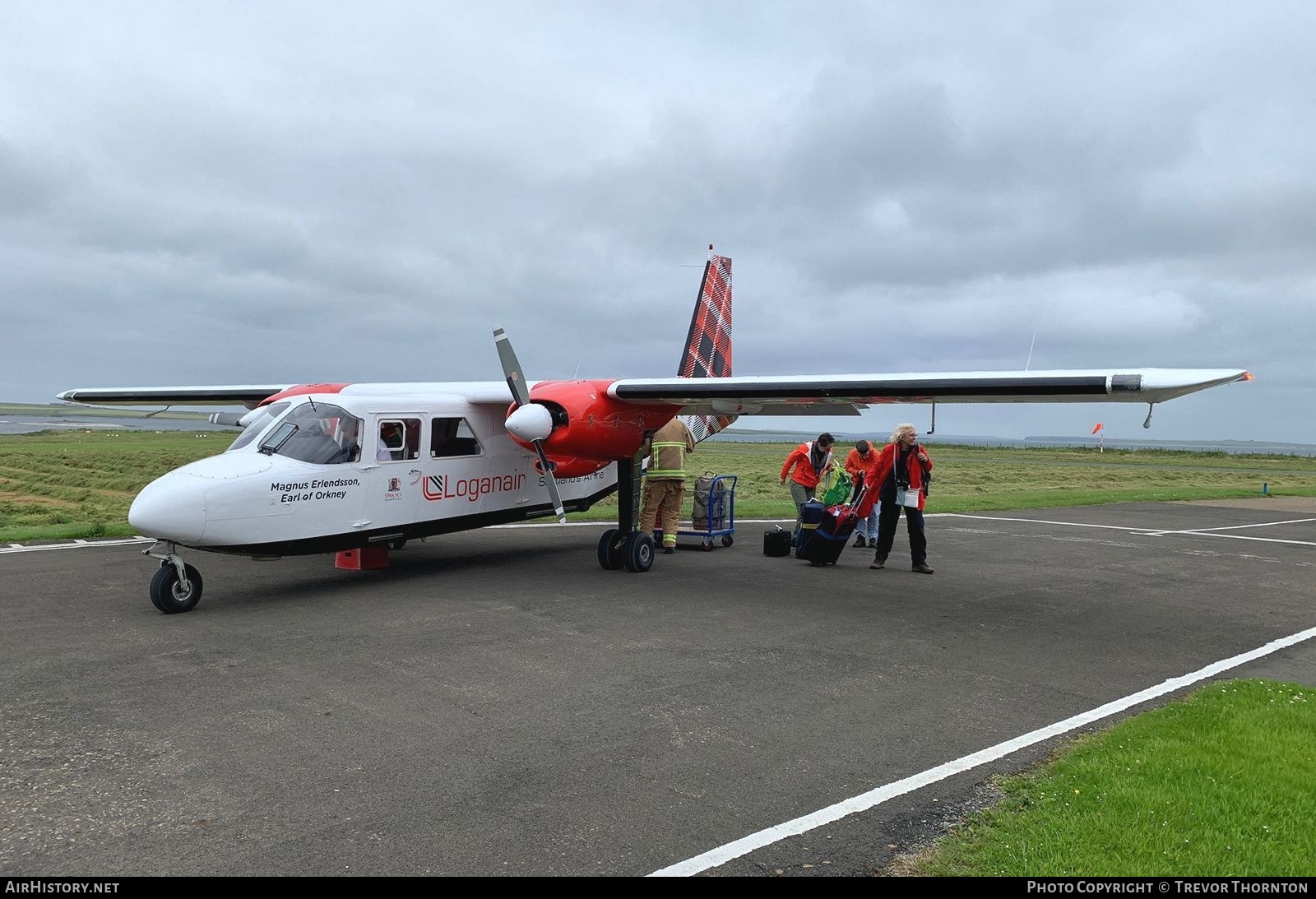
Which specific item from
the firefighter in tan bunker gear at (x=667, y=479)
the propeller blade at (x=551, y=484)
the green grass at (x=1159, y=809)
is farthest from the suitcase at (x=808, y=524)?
the green grass at (x=1159, y=809)

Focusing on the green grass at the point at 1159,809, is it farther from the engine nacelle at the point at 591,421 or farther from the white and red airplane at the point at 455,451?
the engine nacelle at the point at 591,421

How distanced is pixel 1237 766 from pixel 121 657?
7.74 metres

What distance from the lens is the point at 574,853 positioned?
3760mm

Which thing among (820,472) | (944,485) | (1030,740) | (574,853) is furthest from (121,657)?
(944,485)

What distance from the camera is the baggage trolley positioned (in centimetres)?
1420

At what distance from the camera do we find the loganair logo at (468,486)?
36.2 ft

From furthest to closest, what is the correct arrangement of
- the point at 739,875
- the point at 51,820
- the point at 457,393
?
1. the point at 457,393
2. the point at 51,820
3. the point at 739,875

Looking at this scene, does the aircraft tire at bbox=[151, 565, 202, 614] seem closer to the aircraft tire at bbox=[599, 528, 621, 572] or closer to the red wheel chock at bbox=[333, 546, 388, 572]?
the red wheel chock at bbox=[333, 546, 388, 572]

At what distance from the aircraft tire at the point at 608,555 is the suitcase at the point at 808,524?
2.82 metres

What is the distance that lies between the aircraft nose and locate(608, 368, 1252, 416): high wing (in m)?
5.20

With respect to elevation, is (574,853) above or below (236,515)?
below

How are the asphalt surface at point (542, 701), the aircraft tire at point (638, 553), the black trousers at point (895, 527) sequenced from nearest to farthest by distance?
1. the asphalt surface at point (542, 701)
2. the aircraft tire at point (638, 553)
3. the black trousers at point (895, 527)

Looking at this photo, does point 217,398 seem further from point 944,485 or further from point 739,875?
point 944,485

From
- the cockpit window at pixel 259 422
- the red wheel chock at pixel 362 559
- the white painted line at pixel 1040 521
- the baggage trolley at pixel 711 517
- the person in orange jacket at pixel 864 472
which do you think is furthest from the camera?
the white painted line at pixel 1040 521
